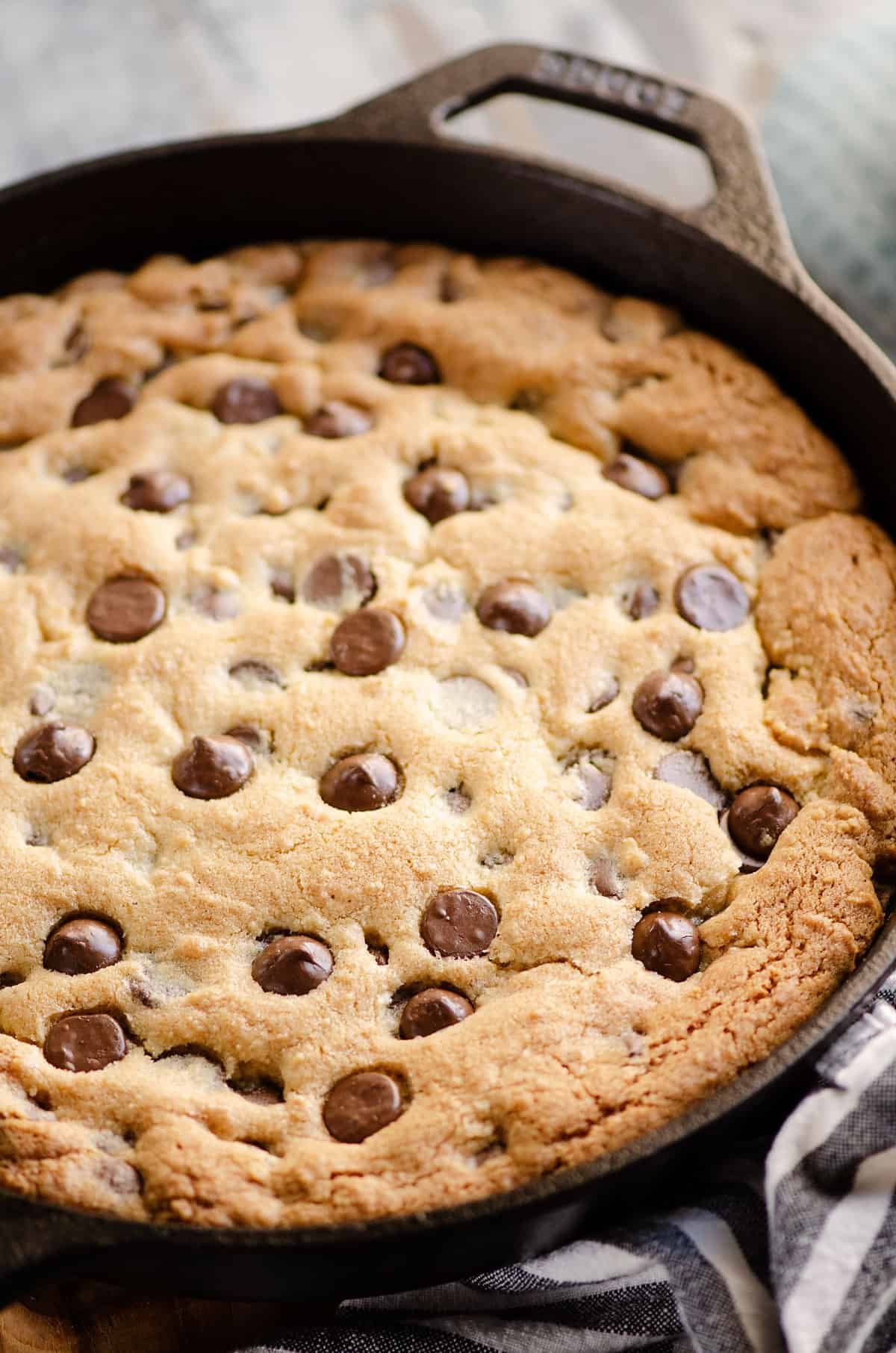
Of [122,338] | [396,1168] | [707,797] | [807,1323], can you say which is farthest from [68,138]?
[807,1323]

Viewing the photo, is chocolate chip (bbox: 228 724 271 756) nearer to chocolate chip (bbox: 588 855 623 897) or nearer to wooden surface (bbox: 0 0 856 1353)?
chocolate chip (bbox: 588 855 623 897)

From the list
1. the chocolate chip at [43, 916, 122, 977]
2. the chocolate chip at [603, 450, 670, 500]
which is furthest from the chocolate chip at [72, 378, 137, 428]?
the chocolate chip at [43, 916, 122, 977]

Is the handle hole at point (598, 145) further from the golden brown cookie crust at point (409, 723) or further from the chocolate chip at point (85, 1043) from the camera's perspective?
the chocolate chip at point (85, 1043)

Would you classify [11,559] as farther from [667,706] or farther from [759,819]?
[759,819]

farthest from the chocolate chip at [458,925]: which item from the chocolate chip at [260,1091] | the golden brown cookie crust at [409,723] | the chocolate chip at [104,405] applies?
the chocolate chip at [104,405]

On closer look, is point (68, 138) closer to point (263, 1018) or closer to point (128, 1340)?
point (263, 1018)

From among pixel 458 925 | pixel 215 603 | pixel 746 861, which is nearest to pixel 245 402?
pixel 215 603
